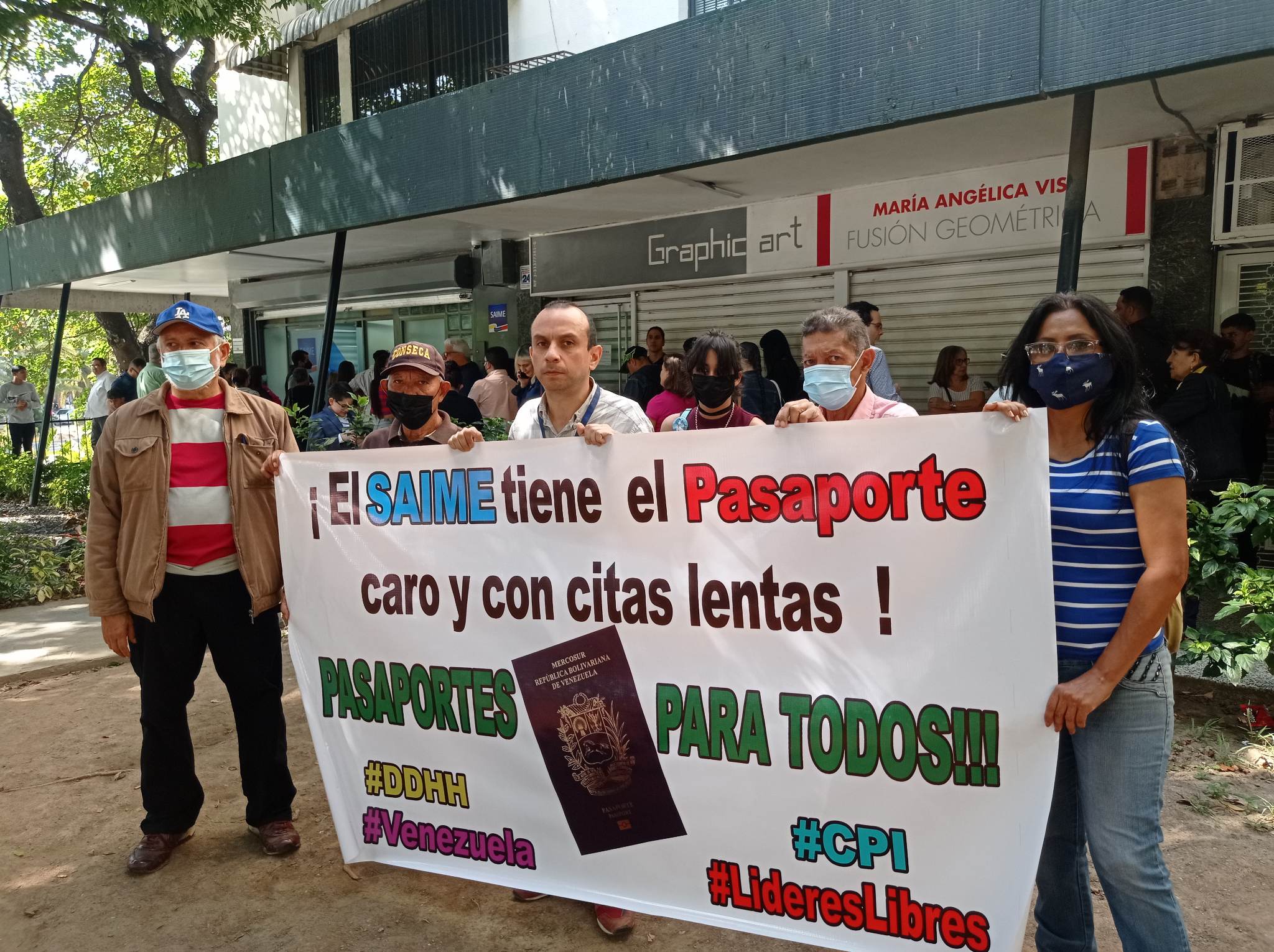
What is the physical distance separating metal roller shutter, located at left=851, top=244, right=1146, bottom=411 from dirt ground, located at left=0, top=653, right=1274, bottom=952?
4.12m

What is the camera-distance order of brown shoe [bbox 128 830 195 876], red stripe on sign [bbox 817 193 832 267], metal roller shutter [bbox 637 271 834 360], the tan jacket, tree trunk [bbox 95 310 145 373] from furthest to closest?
1. tree trunk [bbox 95 310 145 373]
2. metal roller shutter [bbox 637 271 834 360]
3. red stripe on sign [bbox 817 193 832 267]
4. brown shoe [bbox 128 830 195 876]
5. the tan jacket

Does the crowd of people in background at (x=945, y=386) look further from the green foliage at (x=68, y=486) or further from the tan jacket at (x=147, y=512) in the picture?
the green foliage at (x=68, y=486)

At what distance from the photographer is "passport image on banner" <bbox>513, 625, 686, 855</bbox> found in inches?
113

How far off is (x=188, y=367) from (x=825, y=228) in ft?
22.4

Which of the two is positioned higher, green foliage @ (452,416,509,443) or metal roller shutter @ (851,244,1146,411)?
metal roller shutter @ (851,244,1146,411)

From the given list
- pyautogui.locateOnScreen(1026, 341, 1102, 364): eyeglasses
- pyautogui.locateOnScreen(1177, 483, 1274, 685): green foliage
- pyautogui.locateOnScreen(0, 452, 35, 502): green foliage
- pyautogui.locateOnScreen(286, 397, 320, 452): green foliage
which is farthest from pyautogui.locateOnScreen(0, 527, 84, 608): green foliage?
pyautogui.locateOnScreen(1026, 341, 1102, 364): eyeglasses

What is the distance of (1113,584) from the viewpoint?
2.28m

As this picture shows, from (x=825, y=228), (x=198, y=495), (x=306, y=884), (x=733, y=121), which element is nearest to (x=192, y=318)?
(x=198, y=495)

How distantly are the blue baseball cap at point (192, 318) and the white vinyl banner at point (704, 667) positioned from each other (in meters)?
0.60

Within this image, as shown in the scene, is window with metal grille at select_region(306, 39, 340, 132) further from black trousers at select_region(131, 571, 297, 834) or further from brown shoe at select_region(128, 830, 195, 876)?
brown shoe at select_region(128, 830, 195, 876)

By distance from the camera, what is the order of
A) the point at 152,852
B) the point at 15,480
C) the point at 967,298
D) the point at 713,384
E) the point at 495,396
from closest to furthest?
the point at 152,852
the point at 713,384
the point at 967,298
the point at 495,396
the point at 15,480

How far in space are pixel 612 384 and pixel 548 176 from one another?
5588mm

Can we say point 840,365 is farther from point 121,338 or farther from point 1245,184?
point 121,338

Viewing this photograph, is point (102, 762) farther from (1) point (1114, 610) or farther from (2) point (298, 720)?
(1) point (1114, 610)
